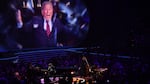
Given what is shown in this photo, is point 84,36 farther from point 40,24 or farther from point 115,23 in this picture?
point 40,24

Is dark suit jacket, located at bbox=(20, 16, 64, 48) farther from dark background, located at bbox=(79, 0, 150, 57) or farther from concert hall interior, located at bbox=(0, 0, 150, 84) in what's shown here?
dark background, located at bbox=(79, 0, 150, 57)

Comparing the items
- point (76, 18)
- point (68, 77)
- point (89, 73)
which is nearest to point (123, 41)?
point (76, 18)

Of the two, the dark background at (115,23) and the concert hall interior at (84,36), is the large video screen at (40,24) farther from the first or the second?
the dark background at (115,23)

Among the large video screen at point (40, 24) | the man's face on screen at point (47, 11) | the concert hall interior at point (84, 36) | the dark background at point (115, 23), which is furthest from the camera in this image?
the dark background at point (115, 23)

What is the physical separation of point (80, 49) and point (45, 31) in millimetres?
2800

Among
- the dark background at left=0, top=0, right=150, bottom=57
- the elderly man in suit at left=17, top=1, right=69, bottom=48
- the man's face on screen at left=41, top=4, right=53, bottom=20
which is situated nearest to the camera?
the elderly man in suit at left=17, top=1, right=69, bottom=48

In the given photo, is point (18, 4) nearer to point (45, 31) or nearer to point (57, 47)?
point (45, 31)

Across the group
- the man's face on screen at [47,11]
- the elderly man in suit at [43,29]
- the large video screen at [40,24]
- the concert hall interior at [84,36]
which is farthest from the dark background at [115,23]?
the man's face on screen at [47,11]

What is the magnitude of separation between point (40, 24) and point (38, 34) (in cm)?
59

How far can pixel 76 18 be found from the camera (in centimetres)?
2159

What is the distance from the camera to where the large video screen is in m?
18.4

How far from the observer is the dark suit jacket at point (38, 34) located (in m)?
19.2

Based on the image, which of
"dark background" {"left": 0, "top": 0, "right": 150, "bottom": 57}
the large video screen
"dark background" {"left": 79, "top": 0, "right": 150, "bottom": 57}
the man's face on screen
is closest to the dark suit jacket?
the large video screen

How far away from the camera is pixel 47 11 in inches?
794
